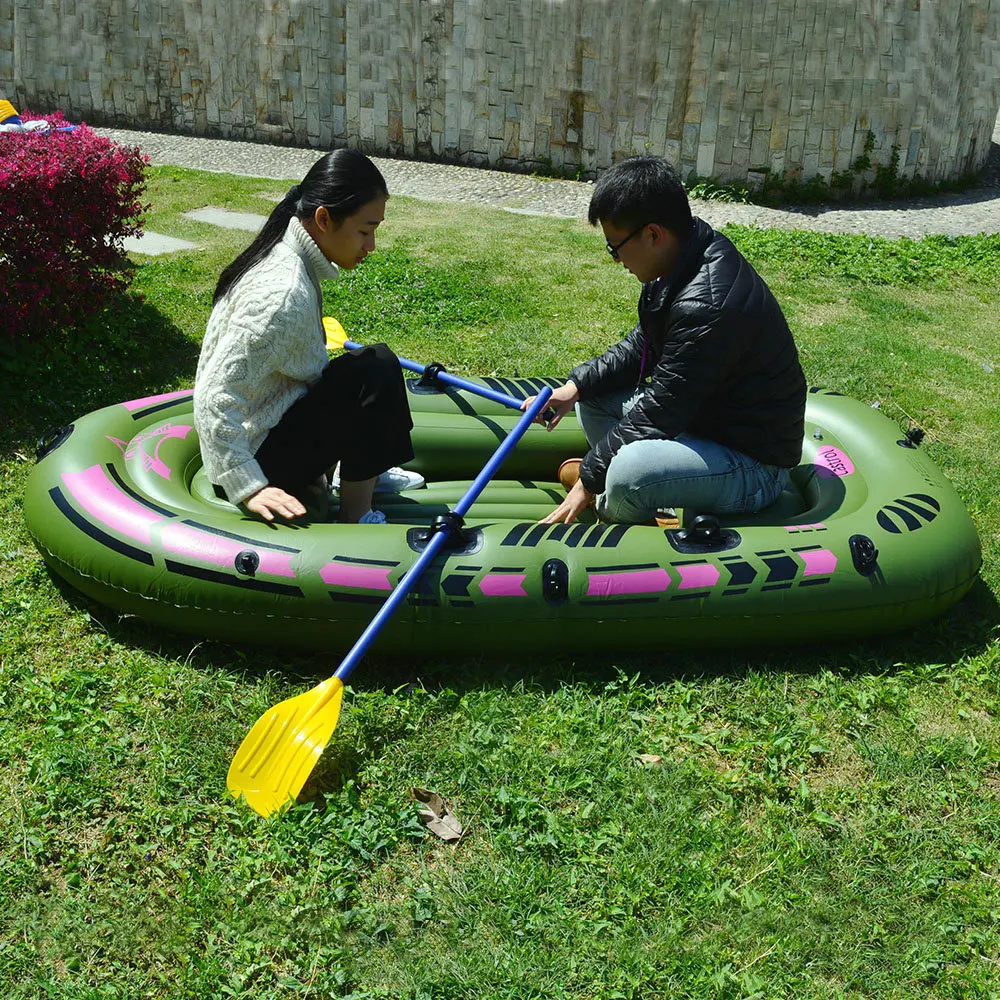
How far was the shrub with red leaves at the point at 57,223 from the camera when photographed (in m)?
5.14

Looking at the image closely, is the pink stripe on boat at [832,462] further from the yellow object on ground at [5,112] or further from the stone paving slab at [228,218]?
the yellow object on ground at [5,112]

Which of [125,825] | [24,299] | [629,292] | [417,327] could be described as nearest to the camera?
[125,825]

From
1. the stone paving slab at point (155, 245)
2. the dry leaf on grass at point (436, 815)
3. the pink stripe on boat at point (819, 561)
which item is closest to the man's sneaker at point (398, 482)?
the dry leaf on grass at point (436, 815)

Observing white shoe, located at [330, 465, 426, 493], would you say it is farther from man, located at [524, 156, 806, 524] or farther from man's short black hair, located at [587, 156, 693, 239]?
man's short black hair, located at [587, 156, 693, 239]

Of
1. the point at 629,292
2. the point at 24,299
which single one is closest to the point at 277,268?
the point at 24,299

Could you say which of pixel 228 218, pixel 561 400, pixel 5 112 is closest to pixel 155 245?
pixel 228 218

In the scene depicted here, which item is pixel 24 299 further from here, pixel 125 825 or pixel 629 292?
pixel 629 292

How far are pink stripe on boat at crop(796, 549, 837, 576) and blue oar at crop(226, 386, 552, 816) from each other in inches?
52.1

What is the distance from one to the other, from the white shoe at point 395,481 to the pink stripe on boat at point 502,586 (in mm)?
1024

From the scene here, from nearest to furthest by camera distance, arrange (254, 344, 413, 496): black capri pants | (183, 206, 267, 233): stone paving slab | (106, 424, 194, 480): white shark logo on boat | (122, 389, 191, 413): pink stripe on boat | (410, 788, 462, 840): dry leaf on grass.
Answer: (410, 788, 462, 840): dry leaf on grass, (254, 344, 413, 496): black capri pants, (106, 424, 194, 480): white shark logo on boat, (122, 389, 191, 413): pink stripe on boat, (183, 206, 267, 233): stone paving slab

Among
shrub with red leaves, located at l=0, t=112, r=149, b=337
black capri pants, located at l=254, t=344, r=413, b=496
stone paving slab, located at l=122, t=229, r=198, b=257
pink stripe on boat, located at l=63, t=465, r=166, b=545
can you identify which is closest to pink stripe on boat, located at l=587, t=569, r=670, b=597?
black capri pants, located at l=254, t=344, r=413, b=496

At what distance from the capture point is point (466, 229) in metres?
8.71

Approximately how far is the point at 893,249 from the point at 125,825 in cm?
757

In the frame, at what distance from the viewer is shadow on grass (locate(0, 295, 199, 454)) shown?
5.16 m
